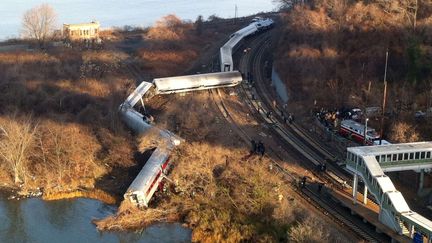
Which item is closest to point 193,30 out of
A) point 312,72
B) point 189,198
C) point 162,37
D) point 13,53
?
point 162,37

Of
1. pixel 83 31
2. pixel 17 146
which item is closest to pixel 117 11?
pixel 83 31

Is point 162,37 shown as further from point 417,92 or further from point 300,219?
point 300,219

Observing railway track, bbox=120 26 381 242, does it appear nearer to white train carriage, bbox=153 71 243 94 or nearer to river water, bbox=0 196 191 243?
white train carriage, bbox=153 71 243 94

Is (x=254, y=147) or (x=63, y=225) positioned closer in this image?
(x=63, y=225)

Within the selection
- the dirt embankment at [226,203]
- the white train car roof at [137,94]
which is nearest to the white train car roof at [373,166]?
the dirt embankment at [226,203]

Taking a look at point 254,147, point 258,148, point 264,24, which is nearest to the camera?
point 258,148

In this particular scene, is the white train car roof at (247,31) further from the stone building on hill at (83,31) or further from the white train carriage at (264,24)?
the stone building on hill at (83,31)

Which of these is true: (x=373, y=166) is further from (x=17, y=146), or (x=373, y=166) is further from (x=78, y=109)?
(x=78, y=109)
